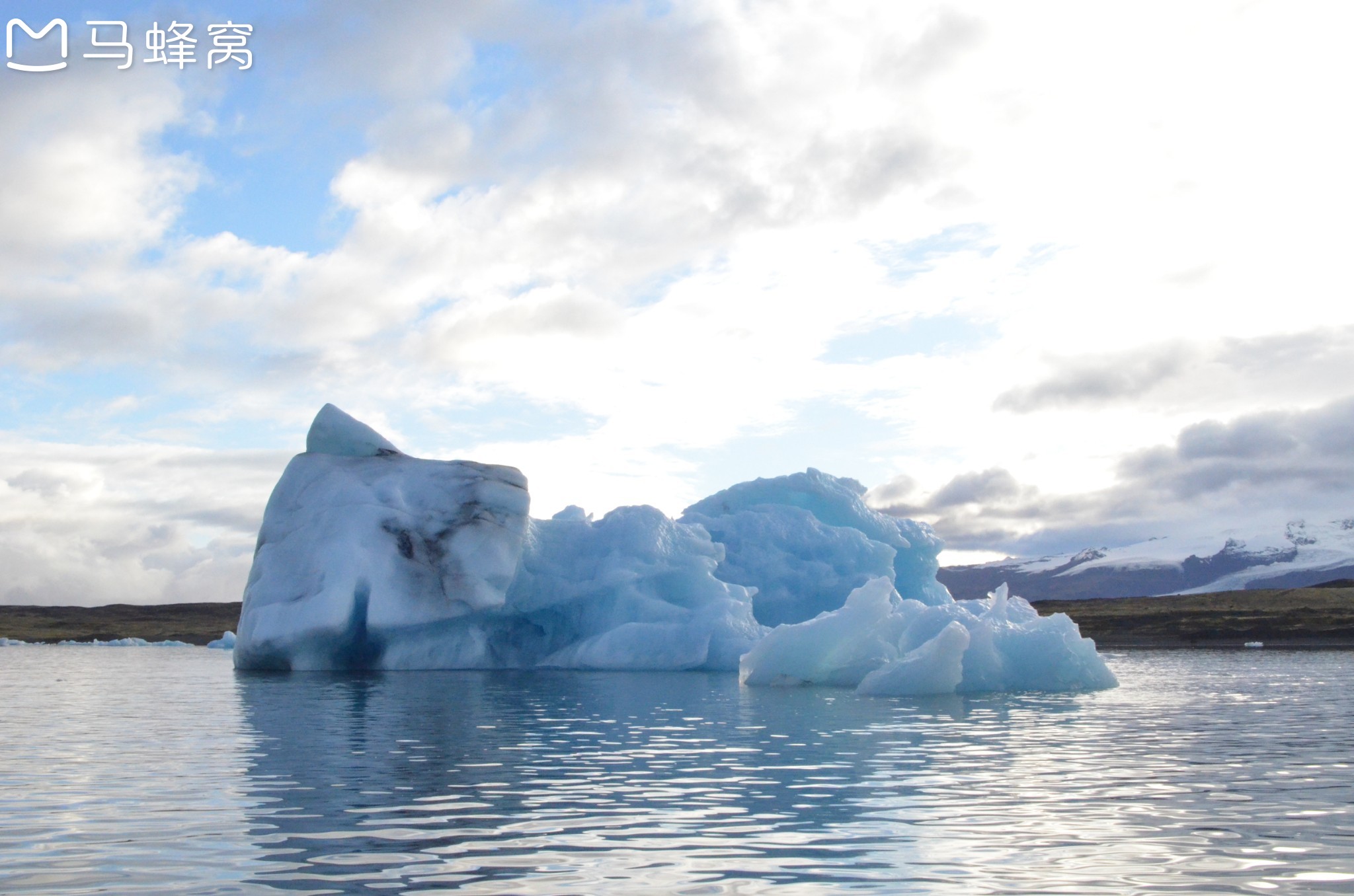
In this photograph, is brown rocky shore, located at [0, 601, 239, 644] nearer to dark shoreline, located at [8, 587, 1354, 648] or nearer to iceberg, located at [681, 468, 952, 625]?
dark shoreline, located at [8, 587, 1354, 648]

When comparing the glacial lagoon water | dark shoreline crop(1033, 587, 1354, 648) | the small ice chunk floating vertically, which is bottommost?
dark shoreline crop(1033, 587, 1354, 648)

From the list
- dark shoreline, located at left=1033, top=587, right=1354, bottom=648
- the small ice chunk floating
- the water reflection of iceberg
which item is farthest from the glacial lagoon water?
dark shoreline, located at left=1033, top=587, right=1354, bottom=648

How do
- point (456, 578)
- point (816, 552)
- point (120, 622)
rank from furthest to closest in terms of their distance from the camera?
point (120, 622) → point (816, 552) → point (456, 578)

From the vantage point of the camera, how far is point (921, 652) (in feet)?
62.6

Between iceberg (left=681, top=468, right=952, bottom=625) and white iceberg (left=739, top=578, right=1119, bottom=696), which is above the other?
iceberg (left=681, top=468, right=952, bottom=625)

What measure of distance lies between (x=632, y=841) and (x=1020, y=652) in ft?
51.4

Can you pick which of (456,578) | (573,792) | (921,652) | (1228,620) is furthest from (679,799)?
(1228,620)

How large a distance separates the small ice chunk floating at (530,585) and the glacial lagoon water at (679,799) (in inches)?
192

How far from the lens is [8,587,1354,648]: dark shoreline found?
5944cm

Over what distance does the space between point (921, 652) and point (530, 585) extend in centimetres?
1243

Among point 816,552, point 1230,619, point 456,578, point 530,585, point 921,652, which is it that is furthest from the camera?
point 1230,619

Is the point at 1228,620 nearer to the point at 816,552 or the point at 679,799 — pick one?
the point at 816,552

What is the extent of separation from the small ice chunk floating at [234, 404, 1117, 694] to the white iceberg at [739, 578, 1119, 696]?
0.18 ft

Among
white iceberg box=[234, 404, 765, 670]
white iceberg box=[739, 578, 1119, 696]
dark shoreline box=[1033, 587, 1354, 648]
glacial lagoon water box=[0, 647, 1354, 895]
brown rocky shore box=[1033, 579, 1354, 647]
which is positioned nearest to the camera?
glacial lagoon water box=[0, 647, 1354, 895]
